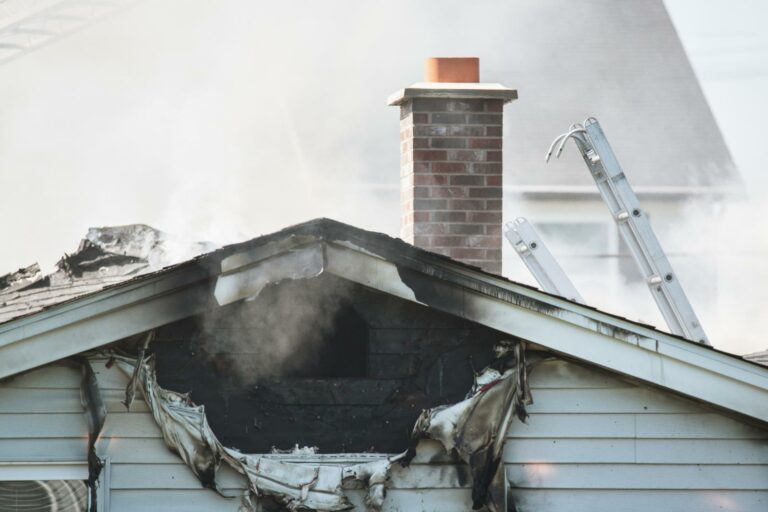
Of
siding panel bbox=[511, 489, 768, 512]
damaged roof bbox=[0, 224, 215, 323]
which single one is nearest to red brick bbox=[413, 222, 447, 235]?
damaged roof bbox=[0, 224, 215, 323]

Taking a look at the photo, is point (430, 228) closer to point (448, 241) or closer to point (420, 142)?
point (448, 241)

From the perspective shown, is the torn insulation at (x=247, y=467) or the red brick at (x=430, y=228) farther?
the red brick at (x=430, y=228)

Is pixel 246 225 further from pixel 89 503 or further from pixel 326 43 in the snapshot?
pixel 89 503

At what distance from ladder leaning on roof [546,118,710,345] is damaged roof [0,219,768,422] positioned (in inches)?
79.0

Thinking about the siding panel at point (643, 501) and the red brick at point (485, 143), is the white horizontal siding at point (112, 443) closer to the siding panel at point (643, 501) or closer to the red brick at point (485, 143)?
the siding panel at point (643, 501)

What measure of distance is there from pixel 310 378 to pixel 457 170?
2848 millimetres

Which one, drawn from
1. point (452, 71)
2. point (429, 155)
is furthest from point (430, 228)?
point (452, 71)

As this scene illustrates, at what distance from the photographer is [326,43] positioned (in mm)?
25656

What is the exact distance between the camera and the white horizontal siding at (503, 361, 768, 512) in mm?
7008

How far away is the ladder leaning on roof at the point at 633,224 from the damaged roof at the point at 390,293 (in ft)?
6.58

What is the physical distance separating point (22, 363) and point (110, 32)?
23189 millimetres

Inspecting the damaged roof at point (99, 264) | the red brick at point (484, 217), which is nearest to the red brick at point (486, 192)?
the red brick at point (484, 217)

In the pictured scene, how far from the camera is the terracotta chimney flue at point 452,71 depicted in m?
9.63

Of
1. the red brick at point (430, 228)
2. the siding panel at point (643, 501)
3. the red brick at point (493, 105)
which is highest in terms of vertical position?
the red brick at point (493, 105)
